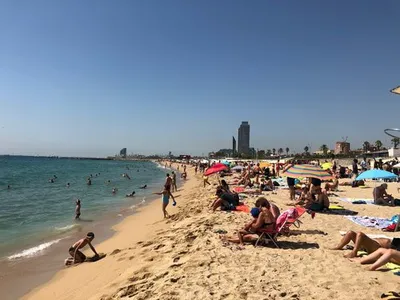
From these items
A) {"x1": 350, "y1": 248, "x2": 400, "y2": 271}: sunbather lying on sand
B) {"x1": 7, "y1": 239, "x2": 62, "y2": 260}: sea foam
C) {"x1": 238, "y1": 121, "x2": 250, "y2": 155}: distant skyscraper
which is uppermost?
{"x1": 238, "y1": 121, "x2": 250, "y2": 155}: distant skyscraper

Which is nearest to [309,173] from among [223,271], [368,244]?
[368,244]

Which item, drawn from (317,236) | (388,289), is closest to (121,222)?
(317,236)

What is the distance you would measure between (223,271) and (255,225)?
1.57 m

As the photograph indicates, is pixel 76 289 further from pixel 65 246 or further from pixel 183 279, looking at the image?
pixel 65 246

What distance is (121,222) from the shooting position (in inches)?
504

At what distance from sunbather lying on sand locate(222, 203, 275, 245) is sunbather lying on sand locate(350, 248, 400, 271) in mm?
1744

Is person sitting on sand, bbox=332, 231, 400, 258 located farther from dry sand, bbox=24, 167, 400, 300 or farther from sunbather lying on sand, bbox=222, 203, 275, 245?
sunbather lying on sand, bbox=222, 203, 275, 245

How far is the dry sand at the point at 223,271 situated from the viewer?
13.6 ft

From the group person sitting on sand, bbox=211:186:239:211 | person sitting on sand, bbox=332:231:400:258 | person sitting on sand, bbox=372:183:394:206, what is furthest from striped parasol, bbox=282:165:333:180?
person sitting on sand, bbox=332:231:400:258

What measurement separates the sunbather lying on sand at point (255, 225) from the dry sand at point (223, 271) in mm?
224

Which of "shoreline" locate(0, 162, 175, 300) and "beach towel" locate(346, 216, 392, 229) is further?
"beach towel" locate(346, 216, 392, 229)

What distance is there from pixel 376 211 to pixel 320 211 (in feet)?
6.53

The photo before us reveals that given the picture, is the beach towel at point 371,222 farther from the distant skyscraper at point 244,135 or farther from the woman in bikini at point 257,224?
the distant skyscraper at point 244,135

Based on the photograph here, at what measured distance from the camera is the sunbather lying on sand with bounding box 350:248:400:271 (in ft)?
14.4
